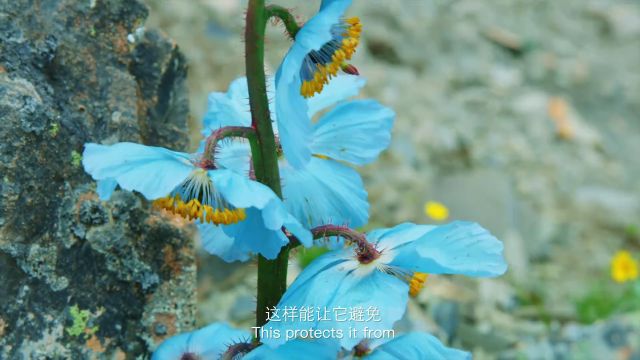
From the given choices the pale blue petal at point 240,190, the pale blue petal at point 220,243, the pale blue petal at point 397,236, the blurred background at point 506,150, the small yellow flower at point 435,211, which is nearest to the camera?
the pale blue petal at point 240,190

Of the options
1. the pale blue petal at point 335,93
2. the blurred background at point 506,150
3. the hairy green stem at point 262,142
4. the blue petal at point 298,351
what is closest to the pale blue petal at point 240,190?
the hairy green stem at point 262,142

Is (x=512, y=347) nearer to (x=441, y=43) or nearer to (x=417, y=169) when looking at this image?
(x=417, y=169)

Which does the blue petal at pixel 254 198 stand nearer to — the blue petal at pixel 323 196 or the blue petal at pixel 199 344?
the blue petal at pixel 323 196

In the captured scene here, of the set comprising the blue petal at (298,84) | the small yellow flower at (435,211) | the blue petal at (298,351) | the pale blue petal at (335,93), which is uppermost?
the small yellow flower at (435,211)

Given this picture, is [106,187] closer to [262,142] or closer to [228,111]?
[262,142]

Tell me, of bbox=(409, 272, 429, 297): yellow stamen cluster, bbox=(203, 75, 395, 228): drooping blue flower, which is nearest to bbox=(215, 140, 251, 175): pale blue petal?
bbox=(203, 75, 395, 228): drooping blue flower

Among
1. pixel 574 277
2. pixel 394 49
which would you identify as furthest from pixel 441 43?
pixel 574 277
